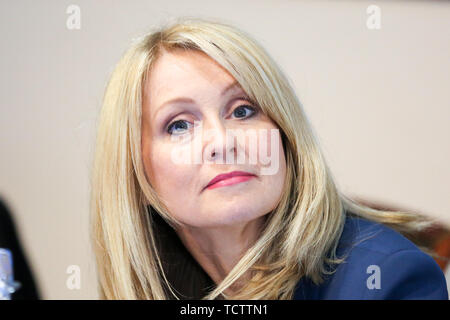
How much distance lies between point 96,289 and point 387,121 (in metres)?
0.73

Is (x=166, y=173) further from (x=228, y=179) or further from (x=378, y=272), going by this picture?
(x=378, y=272)

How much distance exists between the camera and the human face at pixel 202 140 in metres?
0.97

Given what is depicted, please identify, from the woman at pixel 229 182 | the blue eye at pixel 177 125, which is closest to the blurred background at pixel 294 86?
the woman at pixel 229 182

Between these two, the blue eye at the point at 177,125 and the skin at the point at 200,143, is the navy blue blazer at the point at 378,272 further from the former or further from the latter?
the blue eye at the point at 177,125

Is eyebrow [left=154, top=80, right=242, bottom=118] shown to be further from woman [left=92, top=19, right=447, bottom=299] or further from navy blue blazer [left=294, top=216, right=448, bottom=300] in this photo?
navy blue blazer [left=294, top=216, right=448, bottom=300]

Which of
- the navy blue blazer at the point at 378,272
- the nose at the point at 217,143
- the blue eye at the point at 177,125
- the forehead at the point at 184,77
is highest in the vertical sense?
the forehead at the point at 184,77

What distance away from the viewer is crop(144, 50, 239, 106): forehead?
3.18 feet

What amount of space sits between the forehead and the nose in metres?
0.06

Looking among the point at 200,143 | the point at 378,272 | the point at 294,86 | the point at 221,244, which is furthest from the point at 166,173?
the point at 378,272

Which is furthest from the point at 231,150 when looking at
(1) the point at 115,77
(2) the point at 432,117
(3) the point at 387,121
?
(2) the point at 432,117

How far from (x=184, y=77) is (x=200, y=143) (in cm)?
13

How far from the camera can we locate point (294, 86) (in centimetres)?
110

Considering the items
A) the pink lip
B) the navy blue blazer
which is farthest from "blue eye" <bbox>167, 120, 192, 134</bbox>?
the navy blue blazer

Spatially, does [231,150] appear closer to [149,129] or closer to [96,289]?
[149,129]
